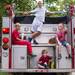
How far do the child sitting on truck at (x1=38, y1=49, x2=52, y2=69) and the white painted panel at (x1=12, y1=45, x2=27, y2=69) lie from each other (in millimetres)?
422

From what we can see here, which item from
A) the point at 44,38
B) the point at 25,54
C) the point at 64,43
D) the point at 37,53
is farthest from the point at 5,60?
the point at 64,43

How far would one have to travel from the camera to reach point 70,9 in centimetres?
994

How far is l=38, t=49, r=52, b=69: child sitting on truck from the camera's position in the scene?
957 cm

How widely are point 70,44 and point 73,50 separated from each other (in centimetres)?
27

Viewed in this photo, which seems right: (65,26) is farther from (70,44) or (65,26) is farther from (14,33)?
(14,33)

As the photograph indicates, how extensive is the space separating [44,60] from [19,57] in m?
0.63

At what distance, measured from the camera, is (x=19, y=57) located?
370 inches

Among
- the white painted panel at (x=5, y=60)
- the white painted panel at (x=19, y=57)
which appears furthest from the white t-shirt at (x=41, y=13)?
the white painted panel at (x=5, y=60)

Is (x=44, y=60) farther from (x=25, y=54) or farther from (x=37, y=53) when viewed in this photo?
(x=25, y=54)

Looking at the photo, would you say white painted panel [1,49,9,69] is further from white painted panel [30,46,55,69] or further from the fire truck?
white painted panel [30,46,55,69]

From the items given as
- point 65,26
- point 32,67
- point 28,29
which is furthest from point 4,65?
point 65,26

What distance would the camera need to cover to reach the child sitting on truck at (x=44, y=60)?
957 centimetres

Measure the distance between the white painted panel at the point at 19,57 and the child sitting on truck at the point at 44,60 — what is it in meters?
0.42

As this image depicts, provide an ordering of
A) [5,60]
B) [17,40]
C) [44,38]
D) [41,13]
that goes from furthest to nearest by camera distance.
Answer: [44,38], [41,13], [17,40], [5,60]
